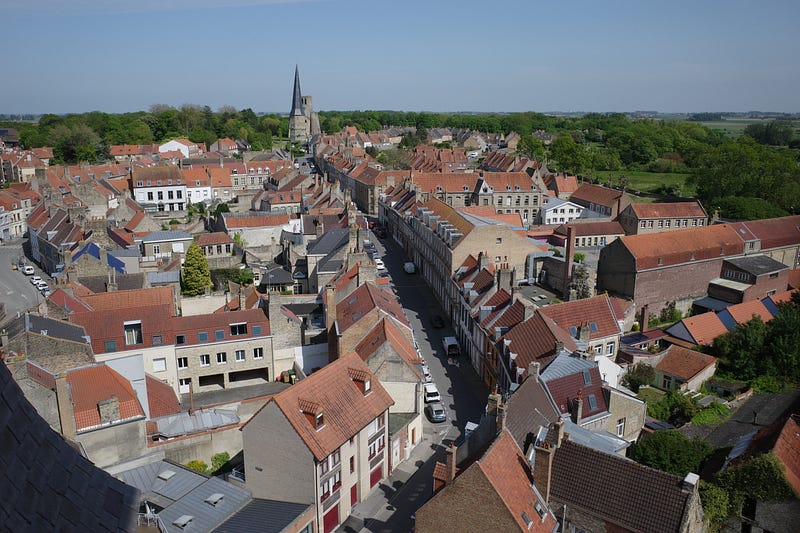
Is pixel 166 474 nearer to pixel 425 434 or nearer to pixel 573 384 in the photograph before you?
pixel 425 434

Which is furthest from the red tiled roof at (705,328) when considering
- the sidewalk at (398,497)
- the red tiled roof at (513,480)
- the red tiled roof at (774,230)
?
the red tiled roof at (513,480)

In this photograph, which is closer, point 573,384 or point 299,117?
point 573,384

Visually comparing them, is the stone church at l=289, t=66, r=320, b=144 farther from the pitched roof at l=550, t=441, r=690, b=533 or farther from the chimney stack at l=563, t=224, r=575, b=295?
the pitched roof at l=550, t=441, r=690, b=533

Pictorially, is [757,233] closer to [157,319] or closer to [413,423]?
[413,423]

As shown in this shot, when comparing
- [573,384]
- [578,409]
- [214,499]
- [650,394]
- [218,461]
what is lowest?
[650,394]

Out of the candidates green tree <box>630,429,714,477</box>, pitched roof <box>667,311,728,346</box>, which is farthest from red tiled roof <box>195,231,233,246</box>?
green tree <box>630,429,714,477</box>

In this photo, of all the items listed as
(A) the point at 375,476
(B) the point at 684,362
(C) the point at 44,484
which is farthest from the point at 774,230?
(C) the point at 44,484

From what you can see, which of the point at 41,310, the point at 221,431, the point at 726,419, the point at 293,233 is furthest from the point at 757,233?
the point at 41,310
